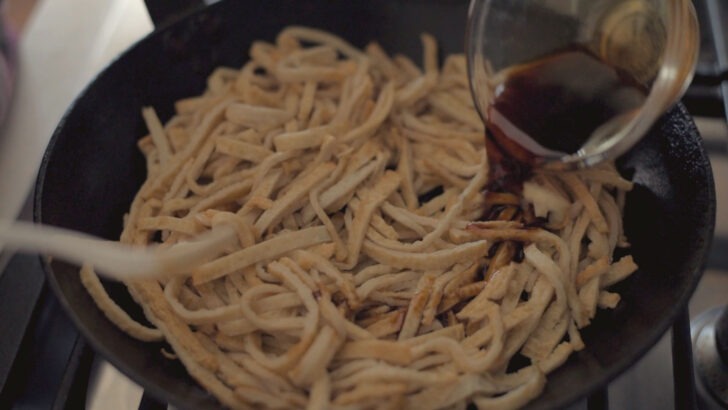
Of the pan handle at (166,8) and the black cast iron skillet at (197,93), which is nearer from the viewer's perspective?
the black cast iron skillet at (197,93)

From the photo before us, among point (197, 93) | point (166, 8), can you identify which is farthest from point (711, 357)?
point (166, 8)

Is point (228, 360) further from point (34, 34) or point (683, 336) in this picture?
point (34, 34)

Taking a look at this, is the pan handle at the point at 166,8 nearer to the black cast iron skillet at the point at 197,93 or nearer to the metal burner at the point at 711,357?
the black cast iron skillet at the point at 197,93

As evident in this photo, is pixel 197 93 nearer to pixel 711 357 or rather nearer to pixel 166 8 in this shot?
pixel 166 8

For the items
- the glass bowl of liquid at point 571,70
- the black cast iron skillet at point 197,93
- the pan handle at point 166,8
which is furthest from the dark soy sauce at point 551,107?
the pan handle at point 166,8

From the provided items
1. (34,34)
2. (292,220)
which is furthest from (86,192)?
(34,34)

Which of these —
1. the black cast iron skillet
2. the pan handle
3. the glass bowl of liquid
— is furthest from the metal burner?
the pan handle
